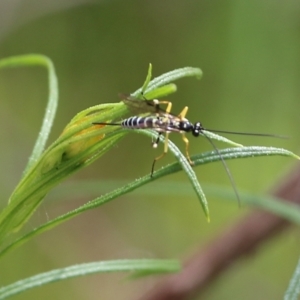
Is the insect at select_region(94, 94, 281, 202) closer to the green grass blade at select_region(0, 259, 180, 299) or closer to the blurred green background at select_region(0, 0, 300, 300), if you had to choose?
the green grass blade at select_region(0, 259, 180, 299)

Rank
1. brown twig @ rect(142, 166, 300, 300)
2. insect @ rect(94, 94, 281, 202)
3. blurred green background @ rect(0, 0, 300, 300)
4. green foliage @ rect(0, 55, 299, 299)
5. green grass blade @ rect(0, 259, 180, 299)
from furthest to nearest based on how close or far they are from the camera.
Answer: blurred green background @ rect(0, 0, 300, 300) → brown twig @ rect(142, 166, 300, 300) → green grass blade @ rect(0, 259, 180, 299) → insect @ rect(94, 94, 281, 202) → green foliage @ rect(0, 55, 299, 299)

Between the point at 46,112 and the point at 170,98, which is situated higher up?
the point at 170,98

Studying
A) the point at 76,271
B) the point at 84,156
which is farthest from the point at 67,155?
the point at 76,271

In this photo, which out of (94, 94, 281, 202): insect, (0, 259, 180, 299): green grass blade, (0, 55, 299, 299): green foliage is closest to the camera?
(0, 55, 299, 299): green foliage

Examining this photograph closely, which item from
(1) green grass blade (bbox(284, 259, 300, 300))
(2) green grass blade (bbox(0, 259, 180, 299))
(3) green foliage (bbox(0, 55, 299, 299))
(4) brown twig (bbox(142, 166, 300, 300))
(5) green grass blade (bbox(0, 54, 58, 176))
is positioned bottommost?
(4) brown twig (bbox(142, 166, 300, 300))

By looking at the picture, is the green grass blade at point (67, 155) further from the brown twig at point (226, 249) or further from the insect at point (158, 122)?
the brown twig at point (226, 249)

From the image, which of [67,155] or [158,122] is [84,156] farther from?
[158,122]

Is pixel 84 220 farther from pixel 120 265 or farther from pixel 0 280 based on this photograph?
pixel 120 265

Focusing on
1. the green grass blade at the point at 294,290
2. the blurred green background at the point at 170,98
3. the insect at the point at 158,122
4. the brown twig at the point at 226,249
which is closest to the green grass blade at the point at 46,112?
the insect at the point at 158,122

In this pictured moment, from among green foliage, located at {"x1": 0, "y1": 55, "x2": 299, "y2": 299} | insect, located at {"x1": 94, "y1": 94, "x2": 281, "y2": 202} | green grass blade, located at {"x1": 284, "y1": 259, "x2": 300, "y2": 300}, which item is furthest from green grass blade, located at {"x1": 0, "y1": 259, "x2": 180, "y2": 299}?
green grass blade, located at {"x1": 284, "y1": 259, "x2": 300, "y2": 300}
